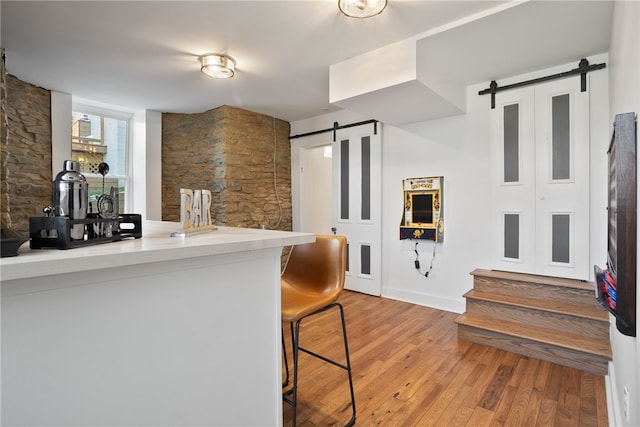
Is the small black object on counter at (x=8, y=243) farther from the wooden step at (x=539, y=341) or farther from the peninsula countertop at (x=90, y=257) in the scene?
the wooden step at (x=539, y=341)

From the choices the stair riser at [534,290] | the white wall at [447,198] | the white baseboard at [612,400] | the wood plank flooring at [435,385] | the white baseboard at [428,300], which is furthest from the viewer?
the white baseboard at [428,300]

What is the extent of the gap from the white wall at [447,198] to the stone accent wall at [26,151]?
157 inches

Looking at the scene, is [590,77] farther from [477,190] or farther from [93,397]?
[93,397]

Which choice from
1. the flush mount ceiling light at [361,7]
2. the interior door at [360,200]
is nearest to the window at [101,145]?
the interior door at [360,200]

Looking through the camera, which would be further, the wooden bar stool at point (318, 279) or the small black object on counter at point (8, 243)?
the wooden bar stool at point (318, 279)

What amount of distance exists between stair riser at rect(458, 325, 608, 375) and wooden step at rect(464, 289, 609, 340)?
0.84 feet

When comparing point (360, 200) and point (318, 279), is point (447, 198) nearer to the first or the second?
point (360, 200)

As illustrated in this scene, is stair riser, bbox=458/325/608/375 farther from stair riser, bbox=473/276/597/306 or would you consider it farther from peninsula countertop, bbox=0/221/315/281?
peninsula countertop, bbox=0/221/315/281

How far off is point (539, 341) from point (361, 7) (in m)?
2.80

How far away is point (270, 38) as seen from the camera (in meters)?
2.61

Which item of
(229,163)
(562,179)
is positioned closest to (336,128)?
(229,163)

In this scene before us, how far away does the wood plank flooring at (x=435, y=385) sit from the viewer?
6.02 feet

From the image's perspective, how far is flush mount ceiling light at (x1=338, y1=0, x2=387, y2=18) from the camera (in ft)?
6.79

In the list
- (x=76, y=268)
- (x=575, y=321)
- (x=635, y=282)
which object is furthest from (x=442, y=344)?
(x=76, y=268)
